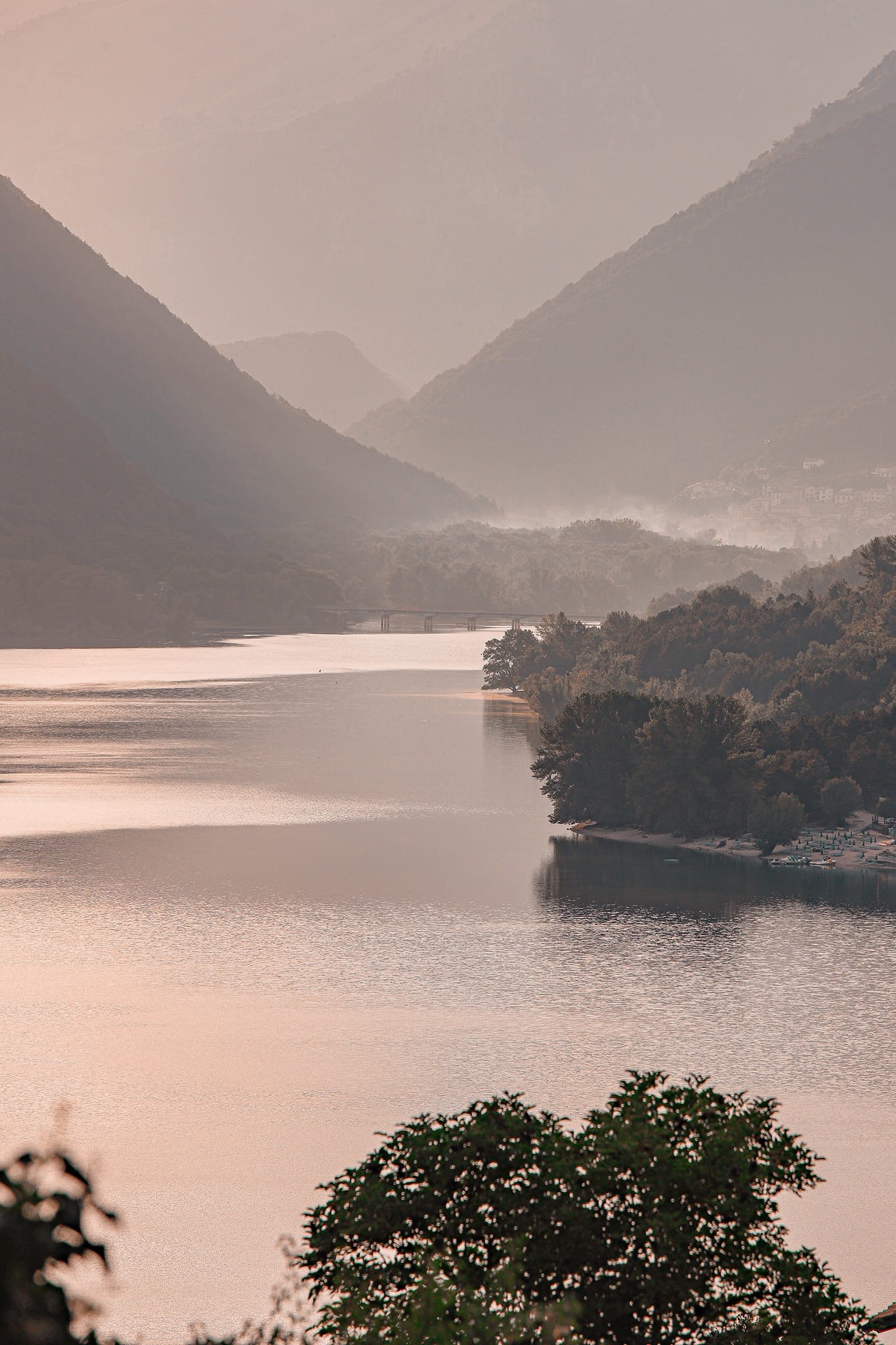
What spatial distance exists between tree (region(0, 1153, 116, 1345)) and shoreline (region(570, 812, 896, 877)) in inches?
4225

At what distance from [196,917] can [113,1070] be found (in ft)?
99.9

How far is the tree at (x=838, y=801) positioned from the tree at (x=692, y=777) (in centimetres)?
573

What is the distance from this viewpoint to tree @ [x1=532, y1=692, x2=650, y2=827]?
13150 cm

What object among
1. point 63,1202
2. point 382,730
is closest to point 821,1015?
point 63,1202

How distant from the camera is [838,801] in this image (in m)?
129

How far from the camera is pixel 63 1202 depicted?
38.2ft

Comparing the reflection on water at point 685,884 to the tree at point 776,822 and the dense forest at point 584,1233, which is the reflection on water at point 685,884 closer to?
the tree at point 776,822

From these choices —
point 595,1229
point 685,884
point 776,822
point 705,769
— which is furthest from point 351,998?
point 705,769

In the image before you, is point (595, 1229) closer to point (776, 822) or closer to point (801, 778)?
point (776, 822)

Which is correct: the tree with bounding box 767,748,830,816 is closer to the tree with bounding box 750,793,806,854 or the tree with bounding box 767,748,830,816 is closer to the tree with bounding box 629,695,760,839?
the tree with bounding box 629,695,760,839

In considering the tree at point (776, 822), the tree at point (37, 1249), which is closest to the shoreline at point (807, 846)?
the tree at point (776, 822)

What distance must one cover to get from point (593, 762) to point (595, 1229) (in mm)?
103462

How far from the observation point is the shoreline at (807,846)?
117m

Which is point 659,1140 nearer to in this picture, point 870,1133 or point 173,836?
point 870,1133
